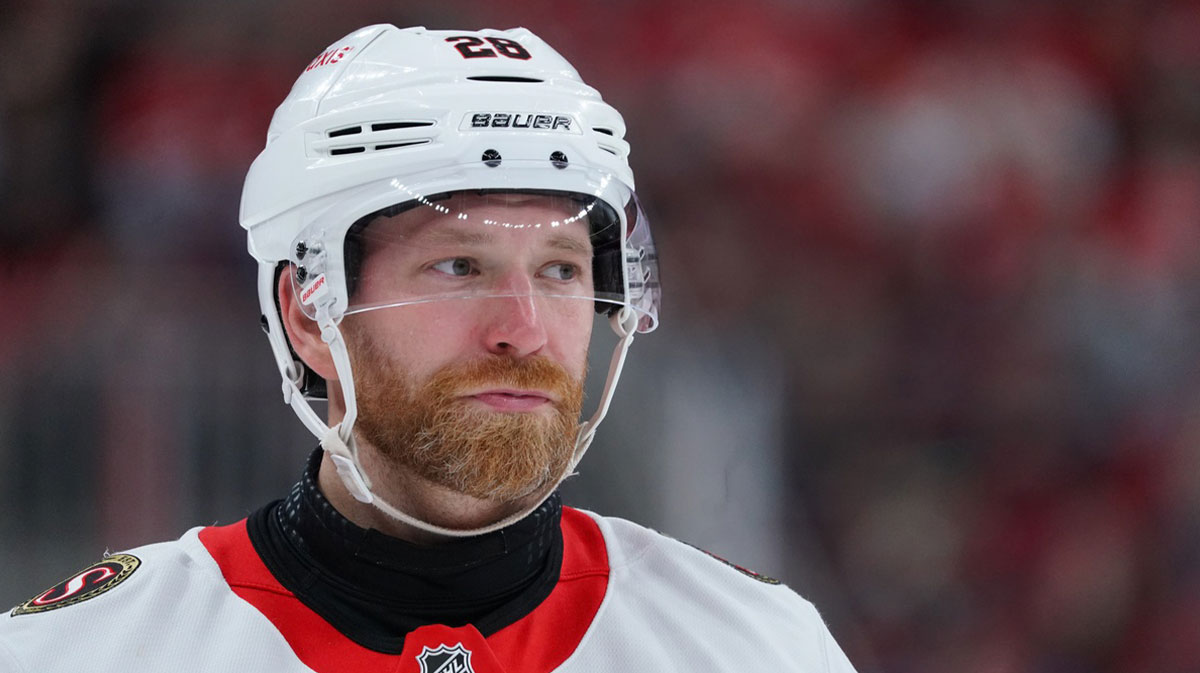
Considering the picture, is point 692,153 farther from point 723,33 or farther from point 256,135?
point 256,135

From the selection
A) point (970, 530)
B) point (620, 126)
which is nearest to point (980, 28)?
point (970, 530)

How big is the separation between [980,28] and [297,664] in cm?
210

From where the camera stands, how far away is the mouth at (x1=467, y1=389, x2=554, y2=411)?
1.44 meters

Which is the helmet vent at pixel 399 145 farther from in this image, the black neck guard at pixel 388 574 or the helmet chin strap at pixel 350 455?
the black neck guard at pixel 388 574

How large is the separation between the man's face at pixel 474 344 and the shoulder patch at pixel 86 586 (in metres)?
0.33

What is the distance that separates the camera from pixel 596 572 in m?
1.63

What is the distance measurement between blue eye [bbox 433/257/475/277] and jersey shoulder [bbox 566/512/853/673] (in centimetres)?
45

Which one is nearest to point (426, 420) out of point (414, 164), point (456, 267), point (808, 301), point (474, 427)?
point (474, 427)

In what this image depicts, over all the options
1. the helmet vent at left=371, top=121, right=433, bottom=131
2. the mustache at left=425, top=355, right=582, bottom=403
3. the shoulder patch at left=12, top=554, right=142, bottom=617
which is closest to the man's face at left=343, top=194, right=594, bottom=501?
the mustache at left=425, top=355, right=582, bottom=403

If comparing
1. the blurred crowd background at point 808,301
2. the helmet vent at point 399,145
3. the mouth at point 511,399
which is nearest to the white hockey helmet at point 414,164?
the helmet vent at point 399,145

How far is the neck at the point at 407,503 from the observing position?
1.48 m

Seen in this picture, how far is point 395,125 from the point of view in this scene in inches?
61.1

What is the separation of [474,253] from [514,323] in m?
0.10

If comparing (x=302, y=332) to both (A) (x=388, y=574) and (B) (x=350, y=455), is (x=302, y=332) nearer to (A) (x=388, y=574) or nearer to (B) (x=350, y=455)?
(B) (x=350, y=455)
